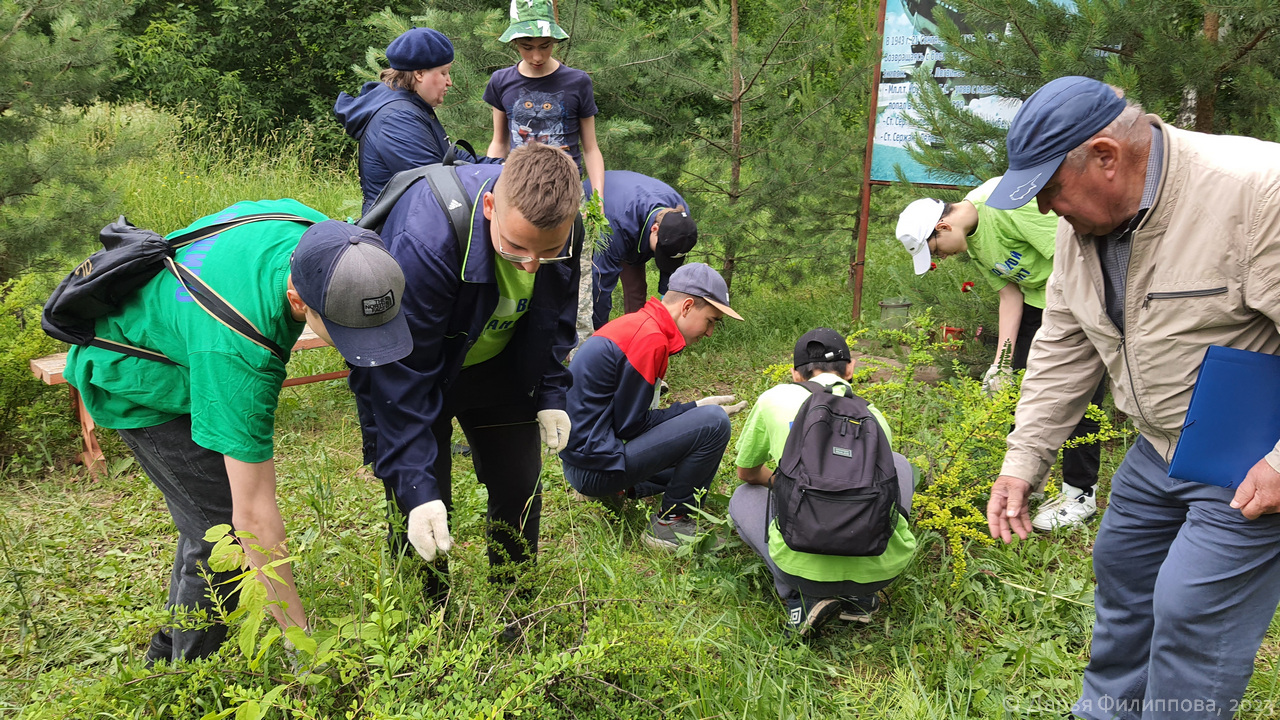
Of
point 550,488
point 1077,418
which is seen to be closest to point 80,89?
point 550,488

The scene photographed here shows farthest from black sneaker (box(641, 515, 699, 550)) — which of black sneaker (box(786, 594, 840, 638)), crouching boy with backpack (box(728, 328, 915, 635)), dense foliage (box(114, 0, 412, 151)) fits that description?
dense foliage (box(114, 0, 412, 151))

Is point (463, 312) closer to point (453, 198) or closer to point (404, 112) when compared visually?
point (453, 198)

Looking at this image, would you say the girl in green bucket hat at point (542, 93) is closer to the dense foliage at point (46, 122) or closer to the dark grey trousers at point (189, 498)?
the dense foliage at point (46, 122)

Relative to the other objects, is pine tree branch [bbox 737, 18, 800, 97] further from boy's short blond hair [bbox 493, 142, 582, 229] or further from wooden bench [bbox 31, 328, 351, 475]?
boy's short blond hair [bbox 493, 142, 582, 229]

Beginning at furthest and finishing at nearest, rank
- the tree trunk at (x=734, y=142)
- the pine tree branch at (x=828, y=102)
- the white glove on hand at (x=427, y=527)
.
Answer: the pine tree branch at (x=828, y=102), the tree trunk at (x=734, y=142), the white glove on hand at (x=427, y=527)

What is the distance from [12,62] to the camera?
14.4 feet

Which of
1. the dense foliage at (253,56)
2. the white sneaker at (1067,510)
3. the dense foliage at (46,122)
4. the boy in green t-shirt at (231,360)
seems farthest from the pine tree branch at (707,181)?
the dense foliage at (253,56)

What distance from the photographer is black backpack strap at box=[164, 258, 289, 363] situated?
6.07 feet

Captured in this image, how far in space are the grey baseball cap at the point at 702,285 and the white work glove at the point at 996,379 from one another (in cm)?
115

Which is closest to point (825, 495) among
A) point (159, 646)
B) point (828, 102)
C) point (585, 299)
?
point (159, 646)

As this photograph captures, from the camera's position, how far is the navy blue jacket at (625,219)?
4645mm

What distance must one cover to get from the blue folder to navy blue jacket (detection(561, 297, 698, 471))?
6.33ft

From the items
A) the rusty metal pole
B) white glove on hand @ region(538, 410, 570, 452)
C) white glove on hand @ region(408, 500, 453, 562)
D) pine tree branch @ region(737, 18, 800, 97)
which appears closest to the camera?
white glove on hand @ region(408, 500, 453, 562)

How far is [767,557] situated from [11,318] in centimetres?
410
